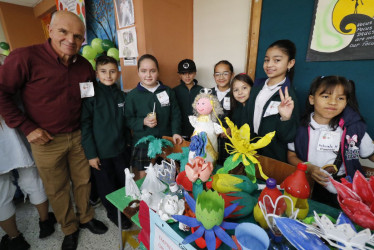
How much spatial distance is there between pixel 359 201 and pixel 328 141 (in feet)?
2.05

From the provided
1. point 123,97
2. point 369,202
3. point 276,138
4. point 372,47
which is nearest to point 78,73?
point 123,97

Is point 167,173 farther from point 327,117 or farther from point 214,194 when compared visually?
point 327,117

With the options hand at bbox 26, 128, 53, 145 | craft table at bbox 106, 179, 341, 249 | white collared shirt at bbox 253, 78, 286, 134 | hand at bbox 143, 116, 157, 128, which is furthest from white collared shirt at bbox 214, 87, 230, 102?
hand at bbox 26, 128, 53, 145

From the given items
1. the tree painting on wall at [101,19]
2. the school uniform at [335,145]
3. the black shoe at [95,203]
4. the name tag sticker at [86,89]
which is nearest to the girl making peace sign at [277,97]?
the school uniform at [335,145]

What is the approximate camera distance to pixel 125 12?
1.85 meters

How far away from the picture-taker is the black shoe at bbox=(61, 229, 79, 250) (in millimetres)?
1347

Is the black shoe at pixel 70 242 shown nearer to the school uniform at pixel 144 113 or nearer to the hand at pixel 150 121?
the school uniform at pixel 144 113

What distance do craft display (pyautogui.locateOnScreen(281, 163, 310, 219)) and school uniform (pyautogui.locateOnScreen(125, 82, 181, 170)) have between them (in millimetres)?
1049

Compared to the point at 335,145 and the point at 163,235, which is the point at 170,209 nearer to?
the point at 163,235

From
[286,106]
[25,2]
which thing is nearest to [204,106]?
[286,106]

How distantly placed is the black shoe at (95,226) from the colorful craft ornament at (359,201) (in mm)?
1636

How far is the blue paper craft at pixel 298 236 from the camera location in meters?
0.46

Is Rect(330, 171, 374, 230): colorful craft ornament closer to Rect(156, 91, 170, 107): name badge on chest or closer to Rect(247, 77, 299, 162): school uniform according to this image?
Rect(247, 77, 299, 162): school uniform

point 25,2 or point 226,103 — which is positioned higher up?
point 25,2
